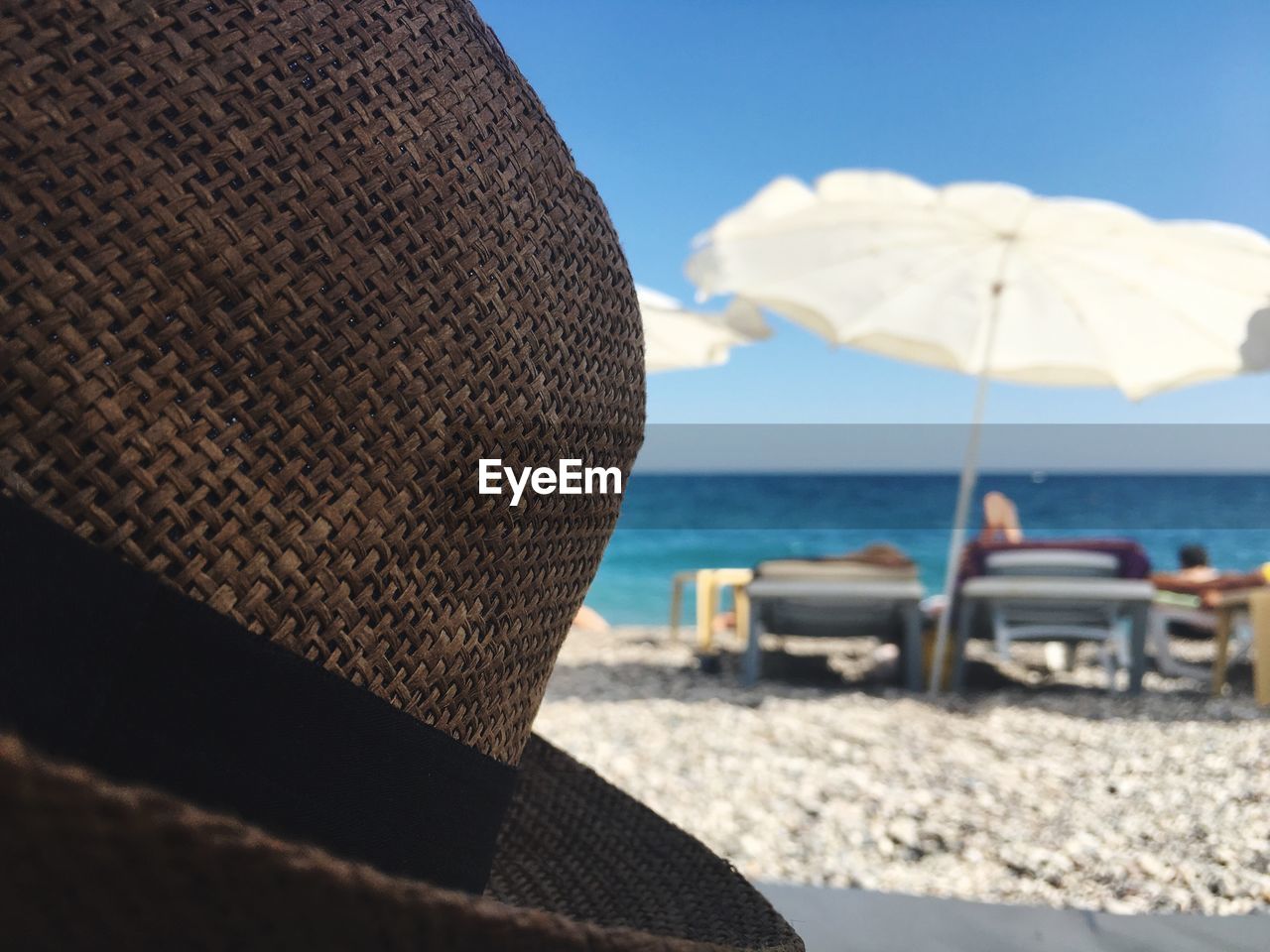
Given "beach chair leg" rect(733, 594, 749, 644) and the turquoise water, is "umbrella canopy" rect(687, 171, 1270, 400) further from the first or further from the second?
the turquoise water

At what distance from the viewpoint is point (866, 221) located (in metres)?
5.51

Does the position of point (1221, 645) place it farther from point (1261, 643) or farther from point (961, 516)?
point (961, 516)

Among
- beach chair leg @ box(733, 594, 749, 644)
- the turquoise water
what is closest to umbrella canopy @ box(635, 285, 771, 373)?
beach chair leg @ box(733, 594, 749, 644)

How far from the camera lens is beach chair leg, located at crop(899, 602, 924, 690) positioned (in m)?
5.44

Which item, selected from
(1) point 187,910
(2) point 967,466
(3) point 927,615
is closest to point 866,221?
(2) point 967,466

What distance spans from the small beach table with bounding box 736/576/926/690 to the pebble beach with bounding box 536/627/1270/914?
9.5 inches

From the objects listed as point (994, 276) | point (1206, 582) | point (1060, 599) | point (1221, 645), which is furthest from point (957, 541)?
point (1206, 582)

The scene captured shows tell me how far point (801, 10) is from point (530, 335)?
51439 mm

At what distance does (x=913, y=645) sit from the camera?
217 inches

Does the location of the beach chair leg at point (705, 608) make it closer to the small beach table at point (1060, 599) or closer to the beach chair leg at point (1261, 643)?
the small beach table at point (1060, 599)

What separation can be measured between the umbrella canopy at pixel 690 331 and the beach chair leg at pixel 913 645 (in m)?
1.93

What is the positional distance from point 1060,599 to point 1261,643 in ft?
3.12

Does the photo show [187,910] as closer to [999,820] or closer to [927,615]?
[999,820]

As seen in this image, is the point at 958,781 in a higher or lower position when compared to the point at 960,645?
lower
